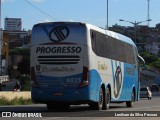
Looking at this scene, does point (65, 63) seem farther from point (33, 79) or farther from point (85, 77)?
point (33, 79)

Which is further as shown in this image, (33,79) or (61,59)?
(33,79)

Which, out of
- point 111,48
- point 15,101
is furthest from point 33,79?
point 15,101

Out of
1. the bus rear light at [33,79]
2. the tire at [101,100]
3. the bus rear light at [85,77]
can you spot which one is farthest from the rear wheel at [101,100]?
the bus rear light at [33,79]

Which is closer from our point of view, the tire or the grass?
the tire

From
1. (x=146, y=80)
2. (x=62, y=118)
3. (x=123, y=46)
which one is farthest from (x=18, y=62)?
(x=62, y=118)

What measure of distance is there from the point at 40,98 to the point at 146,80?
108911 mm

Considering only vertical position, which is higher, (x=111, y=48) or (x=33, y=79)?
(x=111, y=48)

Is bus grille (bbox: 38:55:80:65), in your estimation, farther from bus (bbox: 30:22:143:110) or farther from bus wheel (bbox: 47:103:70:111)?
bus wheel (bbox: 47:103:70:111)

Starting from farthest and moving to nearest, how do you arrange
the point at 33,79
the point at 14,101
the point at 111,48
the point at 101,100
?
the point at 14,101, the point at 111,48, the point at 101,100, the point at 33,79

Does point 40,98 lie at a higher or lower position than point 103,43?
lower

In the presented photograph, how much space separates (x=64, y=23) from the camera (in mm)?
22891

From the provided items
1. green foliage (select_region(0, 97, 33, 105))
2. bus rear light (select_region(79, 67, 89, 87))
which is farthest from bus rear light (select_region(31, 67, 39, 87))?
green foliage (select_region(0, 97, 33, 105))

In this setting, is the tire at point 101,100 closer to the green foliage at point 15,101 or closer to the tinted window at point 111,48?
the tinted window at point 111,48

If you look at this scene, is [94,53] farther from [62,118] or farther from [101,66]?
[62,118]
